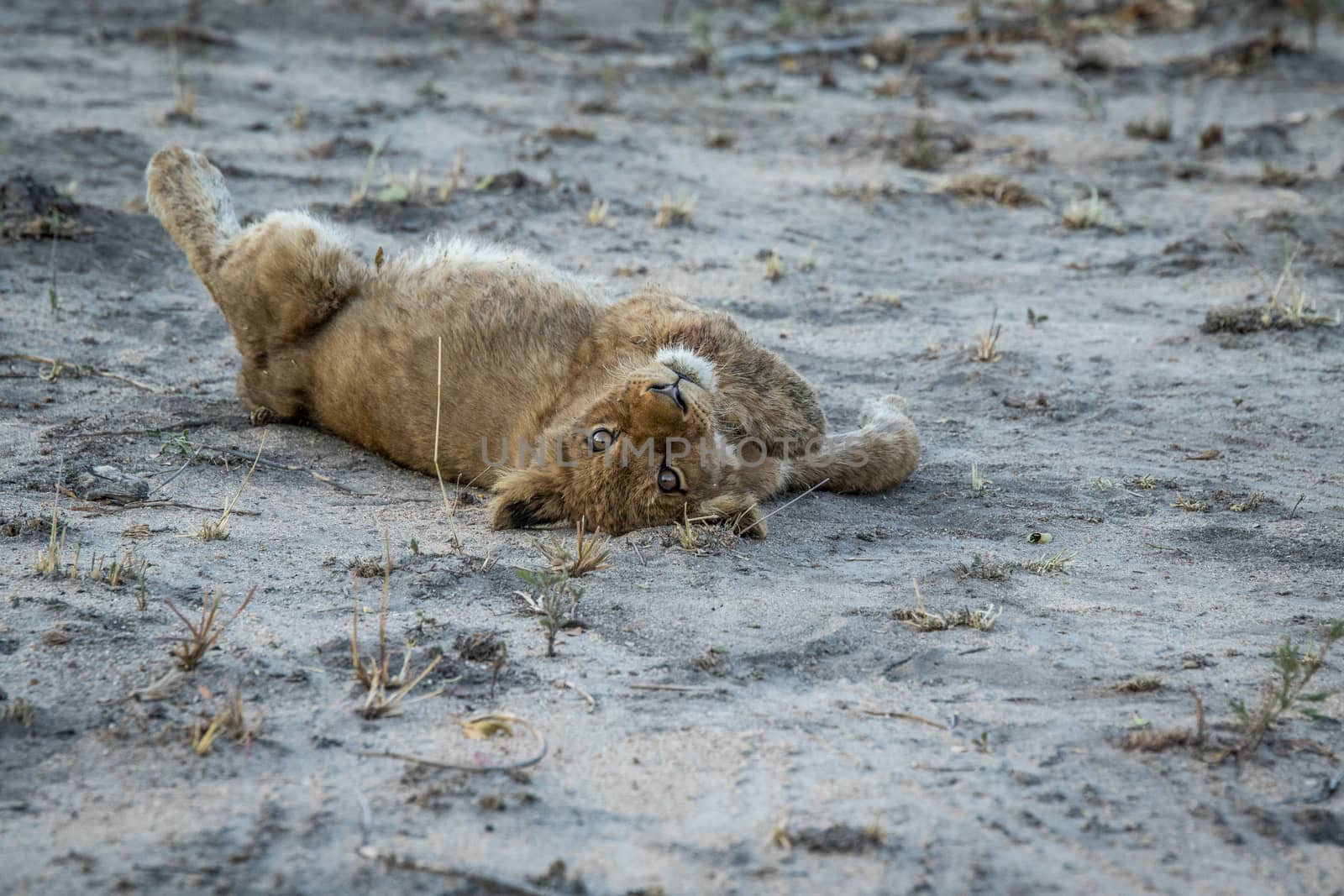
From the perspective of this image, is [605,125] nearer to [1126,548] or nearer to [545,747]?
[1126,548]

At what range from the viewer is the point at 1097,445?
19.3 ft

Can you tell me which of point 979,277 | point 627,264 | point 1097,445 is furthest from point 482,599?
point 979,277

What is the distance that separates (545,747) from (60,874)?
1.09 metres

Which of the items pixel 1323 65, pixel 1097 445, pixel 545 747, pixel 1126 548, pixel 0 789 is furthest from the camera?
pixel 1323 65

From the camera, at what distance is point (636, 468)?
15.8 feet

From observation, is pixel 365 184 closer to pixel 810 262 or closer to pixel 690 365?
pixel 810 262

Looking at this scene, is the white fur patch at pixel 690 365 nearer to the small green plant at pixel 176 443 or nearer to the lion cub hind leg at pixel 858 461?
the lion cub hind leg at pixel 858 461

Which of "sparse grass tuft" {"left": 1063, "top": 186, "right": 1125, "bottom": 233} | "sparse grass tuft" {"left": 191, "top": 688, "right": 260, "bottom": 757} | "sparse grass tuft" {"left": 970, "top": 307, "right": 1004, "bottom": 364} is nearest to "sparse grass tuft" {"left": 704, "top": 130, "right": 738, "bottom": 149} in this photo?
"sparse grass tuft" {"left": 1063, "top": 186, "right": 1125, "bottom": 233}

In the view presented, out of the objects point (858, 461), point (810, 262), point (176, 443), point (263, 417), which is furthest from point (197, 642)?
point (810, 262)

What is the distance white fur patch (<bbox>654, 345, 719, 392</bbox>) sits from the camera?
195 inches

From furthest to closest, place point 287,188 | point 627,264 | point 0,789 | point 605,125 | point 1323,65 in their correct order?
point 1323,65
point 605,125
point 287,188
point 627,264
point 0,789

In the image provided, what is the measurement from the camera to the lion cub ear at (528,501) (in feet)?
16.1

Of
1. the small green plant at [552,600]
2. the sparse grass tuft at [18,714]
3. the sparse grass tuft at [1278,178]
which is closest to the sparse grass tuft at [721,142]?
the sparse grass tuft at [1278,178]

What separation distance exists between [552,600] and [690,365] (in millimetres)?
1385
